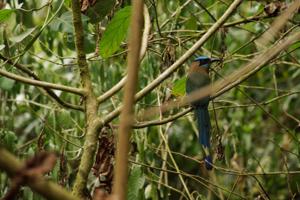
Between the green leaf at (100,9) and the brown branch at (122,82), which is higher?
the green leaf at (100,9)

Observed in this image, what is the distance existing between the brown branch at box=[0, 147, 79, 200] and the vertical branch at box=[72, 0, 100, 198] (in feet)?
3.44

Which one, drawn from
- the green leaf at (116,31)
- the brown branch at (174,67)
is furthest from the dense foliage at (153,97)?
the brown branch at (174,67)

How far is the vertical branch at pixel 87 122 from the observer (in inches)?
66.1

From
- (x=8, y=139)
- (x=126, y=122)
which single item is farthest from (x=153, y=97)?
(x=126, y=122)

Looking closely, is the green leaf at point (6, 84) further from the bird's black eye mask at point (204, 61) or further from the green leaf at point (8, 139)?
the bird's black eye mask at point (204, 61)

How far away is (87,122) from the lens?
1.88 metres

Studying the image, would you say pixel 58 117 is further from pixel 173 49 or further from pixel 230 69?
pixel 230 69

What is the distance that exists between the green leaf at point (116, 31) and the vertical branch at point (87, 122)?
0.35 metres

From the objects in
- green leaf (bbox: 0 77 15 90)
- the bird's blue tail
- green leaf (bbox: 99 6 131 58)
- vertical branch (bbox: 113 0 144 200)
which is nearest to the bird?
the bird's blue tail

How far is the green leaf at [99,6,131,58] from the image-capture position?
7.78 feet

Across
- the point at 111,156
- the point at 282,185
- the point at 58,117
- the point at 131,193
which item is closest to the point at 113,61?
the point at 58,117

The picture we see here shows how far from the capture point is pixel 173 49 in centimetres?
290

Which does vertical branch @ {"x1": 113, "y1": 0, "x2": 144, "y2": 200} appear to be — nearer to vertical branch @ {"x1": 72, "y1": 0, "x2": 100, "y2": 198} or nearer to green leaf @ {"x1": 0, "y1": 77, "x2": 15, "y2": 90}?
vertical branch @ {"x1": 72, "y1": 0, "x2": 100, "y2": 198}

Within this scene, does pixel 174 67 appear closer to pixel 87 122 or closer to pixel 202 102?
pixel 87 122
